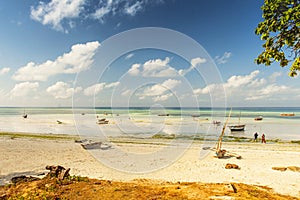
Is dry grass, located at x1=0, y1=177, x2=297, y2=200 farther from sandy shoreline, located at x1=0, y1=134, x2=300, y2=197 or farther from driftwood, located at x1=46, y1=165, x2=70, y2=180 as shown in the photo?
sandy shoreline, located at x1=0, y1=134, x2=300, y2=197

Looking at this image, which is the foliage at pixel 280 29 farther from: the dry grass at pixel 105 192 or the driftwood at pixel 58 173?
the driftwood at pixel 58 173

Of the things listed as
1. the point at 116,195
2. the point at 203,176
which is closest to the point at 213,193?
the point at 116,195

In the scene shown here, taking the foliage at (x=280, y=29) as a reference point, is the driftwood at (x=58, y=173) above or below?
below

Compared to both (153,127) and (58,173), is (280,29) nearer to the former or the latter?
(58,173)

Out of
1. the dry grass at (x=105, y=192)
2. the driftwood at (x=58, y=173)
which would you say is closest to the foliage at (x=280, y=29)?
the dry grass at (x=105, y=192)

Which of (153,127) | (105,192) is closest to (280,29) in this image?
(105,192)

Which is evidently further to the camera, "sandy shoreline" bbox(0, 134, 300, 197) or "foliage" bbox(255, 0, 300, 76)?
"sandy shoreline" bbox(0, 134, 300, 197)

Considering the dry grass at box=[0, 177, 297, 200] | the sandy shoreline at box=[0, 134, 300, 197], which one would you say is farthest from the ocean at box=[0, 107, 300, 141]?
the dry grass at box=[0, 177, 297, 200]

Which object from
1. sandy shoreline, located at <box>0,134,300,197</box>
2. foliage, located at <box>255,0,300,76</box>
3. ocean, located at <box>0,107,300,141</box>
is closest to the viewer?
foliage, located at <box>255,0,300,76</box>

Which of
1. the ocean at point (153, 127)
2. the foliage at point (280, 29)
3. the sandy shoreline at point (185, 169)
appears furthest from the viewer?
the ocean at point (153, 127)

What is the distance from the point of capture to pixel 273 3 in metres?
6.37

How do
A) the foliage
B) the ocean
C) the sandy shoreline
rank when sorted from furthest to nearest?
the ocean < the sandy shoreline < the foliage

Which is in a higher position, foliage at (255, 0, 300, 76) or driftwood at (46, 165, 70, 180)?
foliage at (255, 0, 300, 76)

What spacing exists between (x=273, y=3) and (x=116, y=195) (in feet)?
27.2
